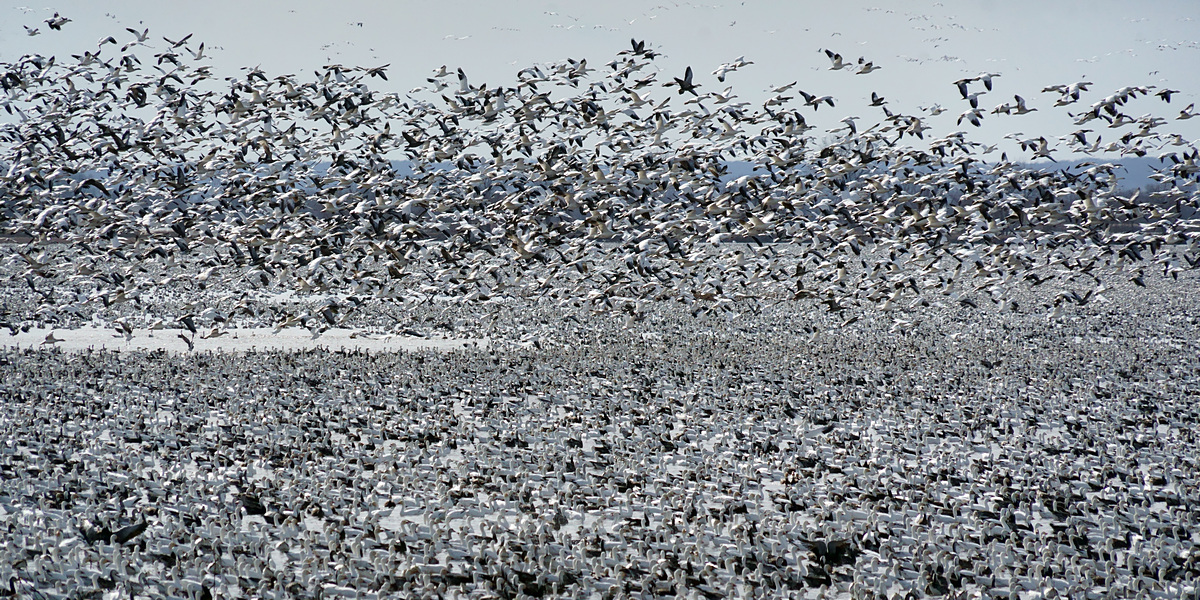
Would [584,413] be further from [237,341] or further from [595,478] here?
[237,341]

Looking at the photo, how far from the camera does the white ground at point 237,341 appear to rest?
2342cm

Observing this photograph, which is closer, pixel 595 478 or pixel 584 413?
pixel 595 478

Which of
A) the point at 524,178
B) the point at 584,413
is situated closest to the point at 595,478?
the point at 584,413

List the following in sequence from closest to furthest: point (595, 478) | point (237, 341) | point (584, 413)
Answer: point (595, 478) → point (584, 413) → point (237, 341)

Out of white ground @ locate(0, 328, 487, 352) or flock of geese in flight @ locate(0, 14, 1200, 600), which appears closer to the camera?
flock of geese in flight @ locate(0, 14, 1200, 600)

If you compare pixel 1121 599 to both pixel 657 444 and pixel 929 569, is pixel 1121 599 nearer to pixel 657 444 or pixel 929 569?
pixel 929 569

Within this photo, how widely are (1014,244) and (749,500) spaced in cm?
2591

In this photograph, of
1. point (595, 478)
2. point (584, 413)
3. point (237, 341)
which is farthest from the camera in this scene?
point (237, 341)

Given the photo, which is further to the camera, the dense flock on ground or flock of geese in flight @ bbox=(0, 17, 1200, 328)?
flock of geese in flight @ bbox=(0, 17, 1200, 328)

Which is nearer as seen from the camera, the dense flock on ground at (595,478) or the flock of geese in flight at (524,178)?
the dense flock on ground at (595,478)

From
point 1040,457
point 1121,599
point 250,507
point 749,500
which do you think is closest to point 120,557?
point 250,507

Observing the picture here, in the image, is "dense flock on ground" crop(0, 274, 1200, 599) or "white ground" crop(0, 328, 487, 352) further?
"white ground" crop(0, 328, 487, 352)

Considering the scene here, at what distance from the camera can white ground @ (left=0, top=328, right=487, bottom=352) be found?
23.4 meters

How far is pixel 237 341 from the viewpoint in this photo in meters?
24.6
